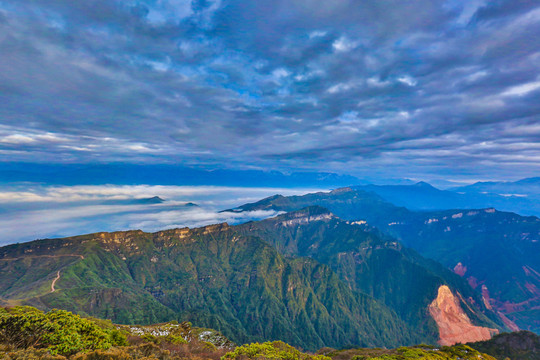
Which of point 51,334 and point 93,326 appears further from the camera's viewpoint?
point 93,326

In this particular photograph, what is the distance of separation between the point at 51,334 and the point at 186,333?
67936mm

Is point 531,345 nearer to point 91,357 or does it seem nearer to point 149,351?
point 149,351

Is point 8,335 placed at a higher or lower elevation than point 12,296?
higher

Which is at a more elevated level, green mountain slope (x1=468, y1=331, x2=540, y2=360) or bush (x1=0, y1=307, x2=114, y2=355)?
bush (x1=0, y1=307, x2=114, y2=355)

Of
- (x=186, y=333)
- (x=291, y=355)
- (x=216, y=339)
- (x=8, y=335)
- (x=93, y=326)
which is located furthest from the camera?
(x=216, y=339)

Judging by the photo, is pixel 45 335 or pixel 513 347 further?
pixel 513 347

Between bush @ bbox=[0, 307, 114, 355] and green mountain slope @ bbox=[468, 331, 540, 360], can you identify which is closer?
bush @ bbox=[0, 307, 114, 355]

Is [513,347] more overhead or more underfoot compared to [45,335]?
more underfoot

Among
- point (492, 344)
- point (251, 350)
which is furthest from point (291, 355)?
point (492, 344)

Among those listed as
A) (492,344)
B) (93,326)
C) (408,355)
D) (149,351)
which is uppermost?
(93,326)

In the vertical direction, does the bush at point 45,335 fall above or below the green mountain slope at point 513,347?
above

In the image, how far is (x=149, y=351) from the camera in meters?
47.5

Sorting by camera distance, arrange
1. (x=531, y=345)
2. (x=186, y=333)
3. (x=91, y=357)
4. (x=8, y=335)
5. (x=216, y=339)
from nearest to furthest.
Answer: (x=91, y=357) < (x=8, y=335) < (x=186, y=333) < (x=216, y=339) < (x=531, y=345)

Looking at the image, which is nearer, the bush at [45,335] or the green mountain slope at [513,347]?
the bush at [45,335]
